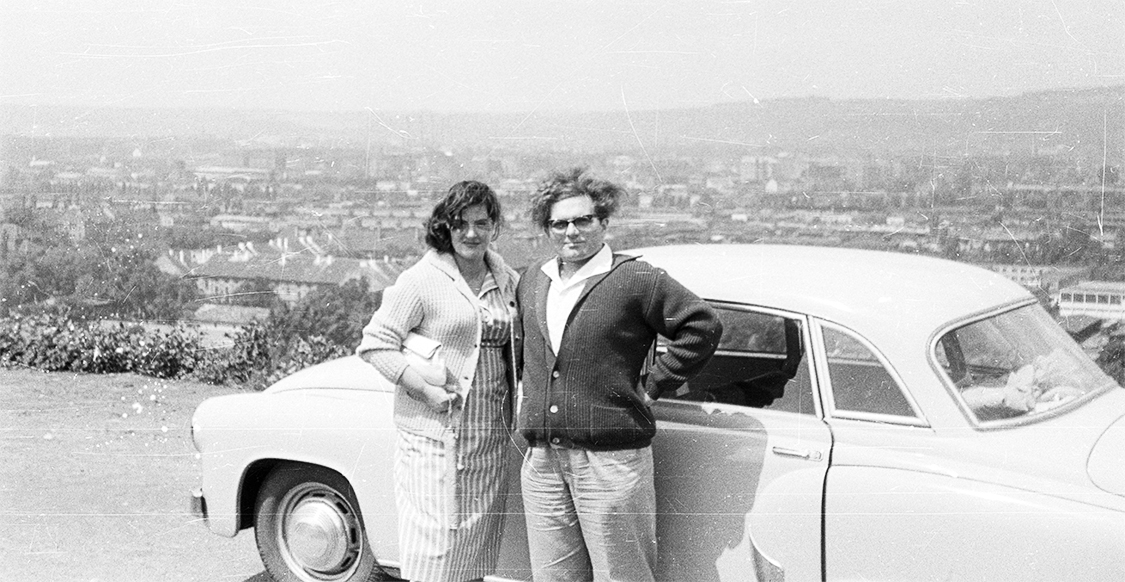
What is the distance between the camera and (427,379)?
3.74 metres

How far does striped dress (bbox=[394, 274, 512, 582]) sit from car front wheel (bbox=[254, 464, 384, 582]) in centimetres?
64

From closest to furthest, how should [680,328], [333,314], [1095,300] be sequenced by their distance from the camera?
[680,328], [1095,300], [333,314]

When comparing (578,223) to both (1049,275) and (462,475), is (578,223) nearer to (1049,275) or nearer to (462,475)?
(462,475)

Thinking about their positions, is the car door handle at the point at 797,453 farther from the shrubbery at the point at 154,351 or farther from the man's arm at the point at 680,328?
the shrubbery at the point at 154,351

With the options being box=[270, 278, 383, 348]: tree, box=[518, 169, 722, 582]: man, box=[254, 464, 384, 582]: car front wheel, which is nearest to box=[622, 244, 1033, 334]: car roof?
box=[518, 169, 722, 582]: man

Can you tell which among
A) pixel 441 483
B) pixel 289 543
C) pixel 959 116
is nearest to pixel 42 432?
pixel 289 543

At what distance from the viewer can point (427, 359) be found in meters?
3.76

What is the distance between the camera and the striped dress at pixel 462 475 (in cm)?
379

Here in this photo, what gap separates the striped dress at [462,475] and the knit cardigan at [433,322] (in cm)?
4

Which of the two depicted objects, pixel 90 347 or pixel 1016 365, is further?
pixel 90 347

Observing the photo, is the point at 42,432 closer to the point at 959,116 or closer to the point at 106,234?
the point at 106,234

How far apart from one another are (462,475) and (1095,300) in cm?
345

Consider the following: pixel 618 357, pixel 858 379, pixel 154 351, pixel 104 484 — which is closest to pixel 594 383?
pixel 618 357

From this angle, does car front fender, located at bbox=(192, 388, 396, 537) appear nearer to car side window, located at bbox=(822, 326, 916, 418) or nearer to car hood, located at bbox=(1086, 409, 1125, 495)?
car side window, located at bbox=(822, 326, 916, 418)
